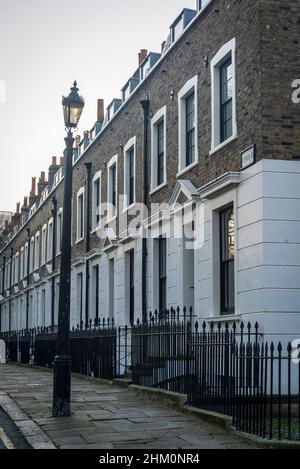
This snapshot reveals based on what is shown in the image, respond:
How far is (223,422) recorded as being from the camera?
30.6 feet

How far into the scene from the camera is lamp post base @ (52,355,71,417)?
1073cm

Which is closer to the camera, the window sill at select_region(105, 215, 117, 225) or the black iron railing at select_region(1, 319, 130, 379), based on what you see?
the black iron railing at select_region(1, 319, 130, 379)

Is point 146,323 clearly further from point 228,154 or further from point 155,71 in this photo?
point 155,71

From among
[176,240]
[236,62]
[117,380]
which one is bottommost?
[117,380]

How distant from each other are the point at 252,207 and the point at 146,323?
12.2 ft

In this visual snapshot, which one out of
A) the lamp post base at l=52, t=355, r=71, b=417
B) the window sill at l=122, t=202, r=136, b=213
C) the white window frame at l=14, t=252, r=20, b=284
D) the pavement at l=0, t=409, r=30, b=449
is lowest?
the pavement at l=0, t=409, r=30, b=449

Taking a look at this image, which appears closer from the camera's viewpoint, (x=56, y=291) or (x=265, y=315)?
(x=265, y=315)

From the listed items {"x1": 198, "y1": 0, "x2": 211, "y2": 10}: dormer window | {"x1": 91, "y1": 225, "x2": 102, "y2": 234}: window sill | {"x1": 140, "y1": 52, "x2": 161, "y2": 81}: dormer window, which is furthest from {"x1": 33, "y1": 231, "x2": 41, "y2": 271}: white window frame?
{"x1": 198, "y1": 0, "x2": 211, "y2": 10}: dormer window

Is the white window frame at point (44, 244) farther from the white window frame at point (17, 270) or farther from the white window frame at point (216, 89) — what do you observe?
the white window frame at point (216, 89)

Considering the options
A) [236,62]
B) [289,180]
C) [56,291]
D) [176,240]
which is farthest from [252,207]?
[56,291]

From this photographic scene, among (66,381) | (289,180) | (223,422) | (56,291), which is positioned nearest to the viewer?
(223,422)

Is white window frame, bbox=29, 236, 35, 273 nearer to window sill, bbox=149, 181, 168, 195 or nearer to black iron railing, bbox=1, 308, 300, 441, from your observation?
black iron railing, bbox=1, 308, 300, 441

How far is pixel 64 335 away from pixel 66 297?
61 centimetres

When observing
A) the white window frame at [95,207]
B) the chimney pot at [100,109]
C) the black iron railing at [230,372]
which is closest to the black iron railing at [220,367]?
the black iron railing at [230,372]
